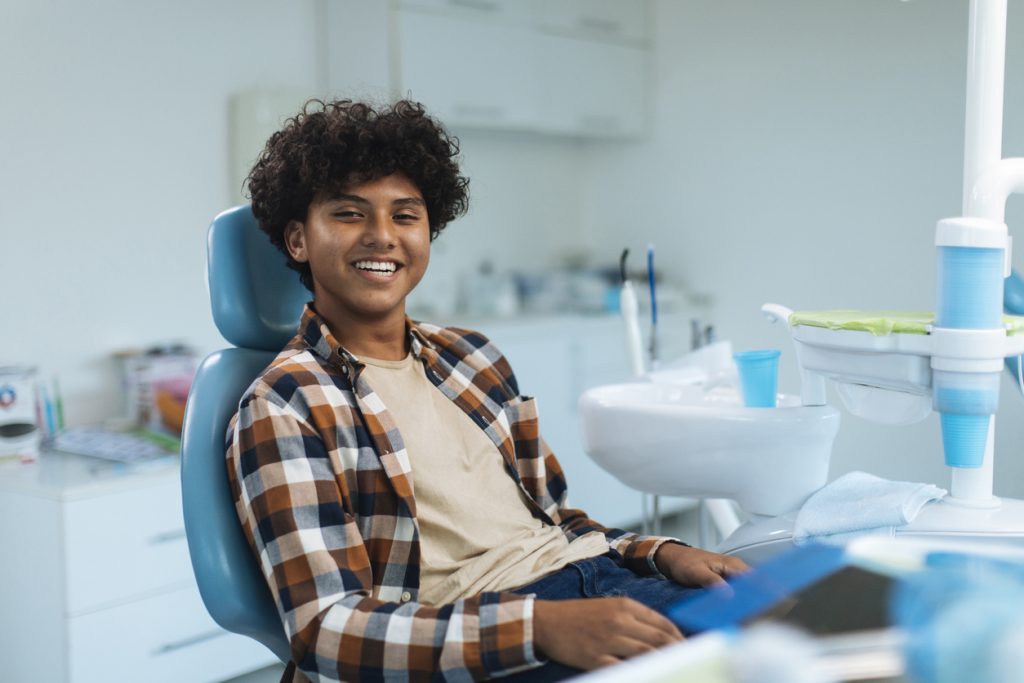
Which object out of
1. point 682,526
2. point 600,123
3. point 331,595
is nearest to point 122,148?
point 600,123

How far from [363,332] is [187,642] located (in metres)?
1.19

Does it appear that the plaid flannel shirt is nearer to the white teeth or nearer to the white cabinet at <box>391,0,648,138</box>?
the white teeth

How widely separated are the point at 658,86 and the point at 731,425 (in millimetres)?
2600

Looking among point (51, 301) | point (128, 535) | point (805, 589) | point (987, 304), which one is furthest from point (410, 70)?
point (805, 589)

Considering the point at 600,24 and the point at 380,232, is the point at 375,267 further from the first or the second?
the point at 600,24

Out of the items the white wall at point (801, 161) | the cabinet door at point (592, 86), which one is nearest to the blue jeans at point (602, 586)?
the white wall at point (801, 161)

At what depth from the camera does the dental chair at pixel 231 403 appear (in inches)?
45.1

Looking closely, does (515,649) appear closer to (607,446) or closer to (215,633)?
(607,446)

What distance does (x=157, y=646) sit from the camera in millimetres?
2133

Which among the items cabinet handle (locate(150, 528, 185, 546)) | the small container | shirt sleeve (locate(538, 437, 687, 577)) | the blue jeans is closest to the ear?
shirt sleeve (locate(538, 437, 687, 577))

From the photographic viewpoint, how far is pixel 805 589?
64cm

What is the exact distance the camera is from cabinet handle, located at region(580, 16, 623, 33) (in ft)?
11.4

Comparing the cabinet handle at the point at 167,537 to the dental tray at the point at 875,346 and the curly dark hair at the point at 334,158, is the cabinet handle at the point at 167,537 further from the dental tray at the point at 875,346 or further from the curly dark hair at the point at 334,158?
the dental tray at the point at 875,346

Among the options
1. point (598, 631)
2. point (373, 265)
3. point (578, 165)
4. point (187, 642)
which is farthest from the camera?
point (578, 165)
